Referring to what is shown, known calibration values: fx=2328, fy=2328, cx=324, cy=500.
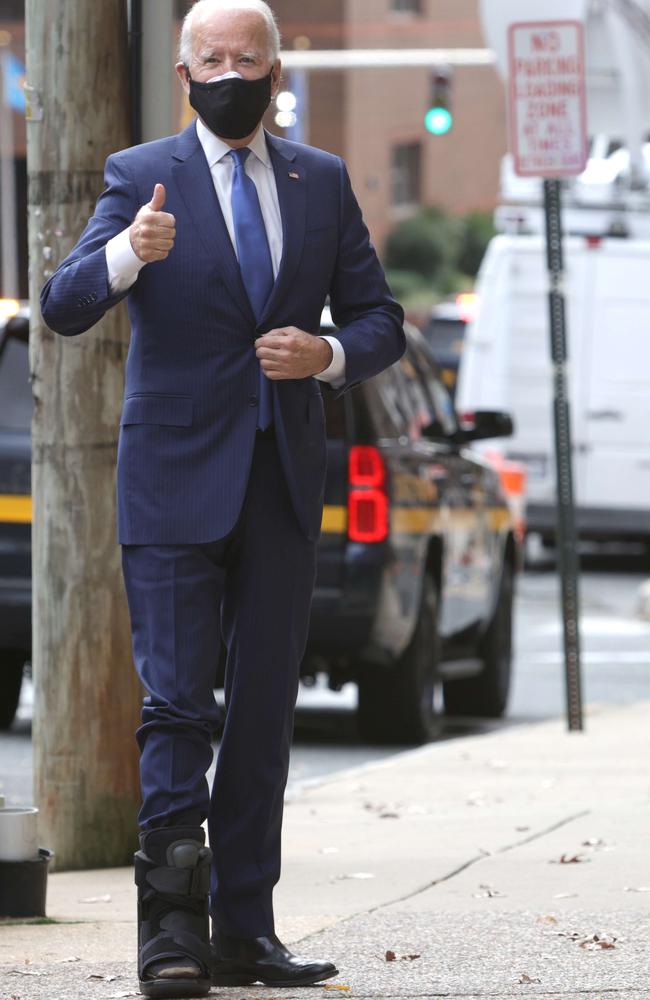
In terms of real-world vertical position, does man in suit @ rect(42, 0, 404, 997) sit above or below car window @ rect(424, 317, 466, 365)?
above

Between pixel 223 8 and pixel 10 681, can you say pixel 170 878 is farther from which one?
pixel 10 681

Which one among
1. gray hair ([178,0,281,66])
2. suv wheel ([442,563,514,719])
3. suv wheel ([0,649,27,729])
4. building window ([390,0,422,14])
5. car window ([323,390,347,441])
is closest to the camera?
gray hair ([178,0,281,66])

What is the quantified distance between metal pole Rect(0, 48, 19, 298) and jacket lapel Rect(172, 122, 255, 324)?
139 feet

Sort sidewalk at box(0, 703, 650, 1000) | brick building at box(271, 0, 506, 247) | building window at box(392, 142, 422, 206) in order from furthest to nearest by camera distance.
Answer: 1. building window at box(392, 142, 422, 206)
2. brick building at box(271, 0, 506, 247)
3. sidewalk at box(0, 703, 650, 1000)

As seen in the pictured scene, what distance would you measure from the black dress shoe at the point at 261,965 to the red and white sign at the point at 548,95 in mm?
5966

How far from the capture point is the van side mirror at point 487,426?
35.4 ft

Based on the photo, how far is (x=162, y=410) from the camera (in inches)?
179

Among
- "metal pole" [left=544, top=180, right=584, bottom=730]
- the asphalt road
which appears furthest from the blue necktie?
"metal pole" [left=544, top=180, right=584, bottom=730]

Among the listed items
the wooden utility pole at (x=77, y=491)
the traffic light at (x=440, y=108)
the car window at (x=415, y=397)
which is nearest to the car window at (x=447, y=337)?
the traffic light at (x=440, y=108)

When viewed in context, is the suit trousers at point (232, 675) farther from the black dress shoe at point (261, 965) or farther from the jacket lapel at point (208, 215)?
the jacket lapel at point (208, 215)

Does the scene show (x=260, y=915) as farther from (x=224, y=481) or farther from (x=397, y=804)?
(x=397, y=804)

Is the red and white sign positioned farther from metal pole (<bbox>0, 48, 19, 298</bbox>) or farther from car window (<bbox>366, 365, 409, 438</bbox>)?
metal pole (<bbox>0, 48, 19, 298</bbox>)

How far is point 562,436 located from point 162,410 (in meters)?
5.81

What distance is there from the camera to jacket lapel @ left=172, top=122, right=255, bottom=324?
15.0ft
